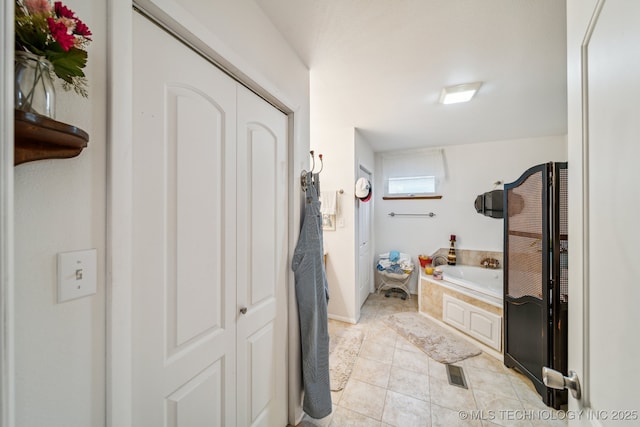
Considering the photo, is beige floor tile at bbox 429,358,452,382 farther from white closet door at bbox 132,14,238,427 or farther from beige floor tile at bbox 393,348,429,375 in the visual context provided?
white closet door at bbox 132,14,238,427

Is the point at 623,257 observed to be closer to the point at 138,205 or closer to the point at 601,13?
the point at 601,13

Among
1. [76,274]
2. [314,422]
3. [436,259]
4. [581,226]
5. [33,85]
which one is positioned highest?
[33,85]

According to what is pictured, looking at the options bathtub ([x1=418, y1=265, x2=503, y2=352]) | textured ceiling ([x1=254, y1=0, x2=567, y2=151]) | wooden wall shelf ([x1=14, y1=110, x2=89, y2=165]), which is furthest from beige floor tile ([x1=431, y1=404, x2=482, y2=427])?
textured ceiling ([x1=254, y1=0, x2=567, y2=151])

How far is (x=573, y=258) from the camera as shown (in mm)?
626

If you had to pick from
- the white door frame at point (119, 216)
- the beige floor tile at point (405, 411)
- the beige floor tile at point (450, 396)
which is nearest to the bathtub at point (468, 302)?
the beige floor tile at point (450, 396)

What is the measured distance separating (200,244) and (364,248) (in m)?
2.83

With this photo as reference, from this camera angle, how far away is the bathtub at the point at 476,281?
235 cm

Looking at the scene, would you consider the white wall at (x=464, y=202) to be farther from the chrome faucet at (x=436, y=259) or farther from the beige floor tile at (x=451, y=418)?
the beige floor tile at (x=451, y=418)

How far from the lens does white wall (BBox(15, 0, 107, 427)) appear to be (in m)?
0.47

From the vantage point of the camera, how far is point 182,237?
0.83 metres

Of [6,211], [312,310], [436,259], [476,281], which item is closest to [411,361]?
[312,310]

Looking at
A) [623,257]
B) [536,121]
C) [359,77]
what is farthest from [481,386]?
[536,121]

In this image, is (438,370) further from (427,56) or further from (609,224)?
(427,56)

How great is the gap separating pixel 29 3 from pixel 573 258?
134 cm
